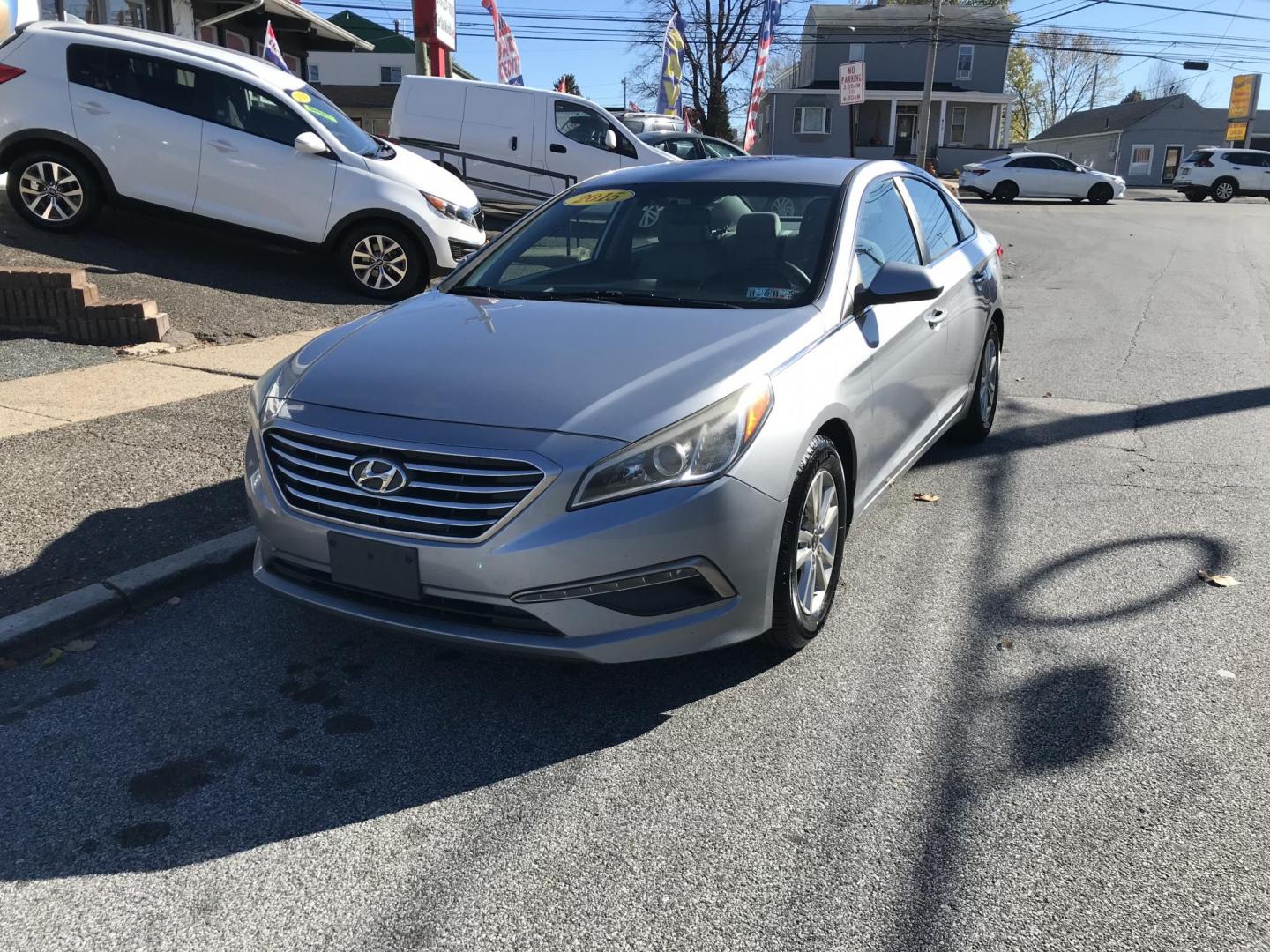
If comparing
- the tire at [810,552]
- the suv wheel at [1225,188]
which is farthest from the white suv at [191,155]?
the suv wheel at [1225,188]

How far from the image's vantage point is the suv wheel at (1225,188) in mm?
35281

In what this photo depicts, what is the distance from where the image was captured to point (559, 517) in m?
2.93

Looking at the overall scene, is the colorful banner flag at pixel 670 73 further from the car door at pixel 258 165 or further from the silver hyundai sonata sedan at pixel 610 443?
the silver hyundai sonata sedan at pixel 610 443

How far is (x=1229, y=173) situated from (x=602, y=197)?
122 ft

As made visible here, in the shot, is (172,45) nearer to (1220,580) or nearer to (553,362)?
(553,362)

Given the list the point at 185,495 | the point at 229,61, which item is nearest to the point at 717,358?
the point at 185,495

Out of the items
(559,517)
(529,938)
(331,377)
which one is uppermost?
(331,377)

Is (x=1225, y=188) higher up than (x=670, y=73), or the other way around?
(x=670, y=73)

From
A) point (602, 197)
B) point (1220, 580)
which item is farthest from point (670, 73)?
point (1220, 580)

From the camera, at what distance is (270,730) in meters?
3.24

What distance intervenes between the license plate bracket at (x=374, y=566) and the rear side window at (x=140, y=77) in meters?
8.12

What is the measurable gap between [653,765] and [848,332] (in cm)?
176

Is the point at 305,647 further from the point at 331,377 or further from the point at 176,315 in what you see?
the point at 176,315

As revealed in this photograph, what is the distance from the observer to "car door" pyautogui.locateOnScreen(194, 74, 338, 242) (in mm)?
9773
